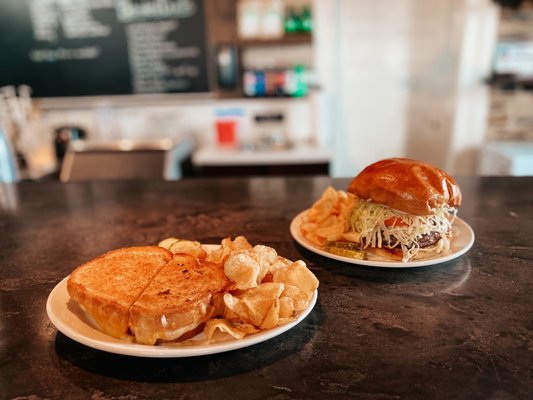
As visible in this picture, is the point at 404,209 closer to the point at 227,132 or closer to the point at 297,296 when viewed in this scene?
the point at 297,296

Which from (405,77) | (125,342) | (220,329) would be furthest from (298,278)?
(405,77)

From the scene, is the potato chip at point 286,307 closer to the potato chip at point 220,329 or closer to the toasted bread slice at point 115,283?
the potato chip at point 220,329

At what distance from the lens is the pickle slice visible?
41.2 inches

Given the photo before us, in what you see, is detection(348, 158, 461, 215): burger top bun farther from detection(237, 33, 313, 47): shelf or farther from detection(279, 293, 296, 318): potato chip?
detection(237, 33, 313, 47): shelf

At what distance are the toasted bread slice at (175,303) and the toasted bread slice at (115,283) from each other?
2 cm

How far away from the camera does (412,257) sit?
3.36 ft

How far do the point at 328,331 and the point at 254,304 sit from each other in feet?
0.51

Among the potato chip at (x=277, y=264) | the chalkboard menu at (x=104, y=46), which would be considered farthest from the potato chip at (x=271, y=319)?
the chalkboard menu at (x=104, y=46)

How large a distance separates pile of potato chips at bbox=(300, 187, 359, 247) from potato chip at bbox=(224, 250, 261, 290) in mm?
362

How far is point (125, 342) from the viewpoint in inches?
29.4

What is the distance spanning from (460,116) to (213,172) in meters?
1.90

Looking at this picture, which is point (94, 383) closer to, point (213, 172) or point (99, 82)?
point (213, 172)

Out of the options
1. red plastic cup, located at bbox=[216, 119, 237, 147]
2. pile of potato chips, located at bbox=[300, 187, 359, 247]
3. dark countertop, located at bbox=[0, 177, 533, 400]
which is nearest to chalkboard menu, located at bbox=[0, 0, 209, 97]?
red plastic cup, located at bbox=[216, 119, 237, 147]

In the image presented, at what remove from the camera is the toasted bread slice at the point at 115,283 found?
2.51 ft
